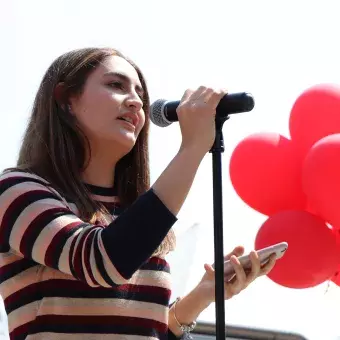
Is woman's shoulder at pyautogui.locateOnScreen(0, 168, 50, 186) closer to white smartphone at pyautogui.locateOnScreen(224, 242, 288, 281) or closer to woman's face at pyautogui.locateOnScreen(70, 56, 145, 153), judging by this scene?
woman's face at pyautogui.locateOnScreen(70, 56, 145, 153)

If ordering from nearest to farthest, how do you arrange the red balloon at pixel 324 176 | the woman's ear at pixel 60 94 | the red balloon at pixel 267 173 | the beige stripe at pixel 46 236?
the beige stripe at pixel 46 236
the woman's ear at pixel 60 94
the red balloon at pixel 324 176
the red balloon at pixel 267 173

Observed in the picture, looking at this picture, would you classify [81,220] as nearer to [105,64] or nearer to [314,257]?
[105,64]

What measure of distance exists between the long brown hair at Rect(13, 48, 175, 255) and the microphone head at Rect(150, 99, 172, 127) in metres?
0.22

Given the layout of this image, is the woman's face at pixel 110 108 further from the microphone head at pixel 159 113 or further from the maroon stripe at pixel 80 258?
the maroon stripe at pixel 80 258

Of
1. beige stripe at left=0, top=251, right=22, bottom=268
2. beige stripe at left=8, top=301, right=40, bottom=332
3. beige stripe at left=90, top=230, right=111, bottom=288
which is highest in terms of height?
beige stripe at left=90, top=230, right=111, bottom=288

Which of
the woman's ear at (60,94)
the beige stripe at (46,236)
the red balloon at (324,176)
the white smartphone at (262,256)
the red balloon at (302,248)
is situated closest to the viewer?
the beige stripe at (46,236)

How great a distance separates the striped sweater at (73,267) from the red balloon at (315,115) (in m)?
1.95

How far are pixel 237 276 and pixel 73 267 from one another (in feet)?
1.44

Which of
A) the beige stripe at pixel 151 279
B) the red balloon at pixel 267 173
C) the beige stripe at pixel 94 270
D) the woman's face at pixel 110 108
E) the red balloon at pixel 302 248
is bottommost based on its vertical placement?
the red balloon at pixel 302 248

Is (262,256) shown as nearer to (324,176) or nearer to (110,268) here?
(110,268)

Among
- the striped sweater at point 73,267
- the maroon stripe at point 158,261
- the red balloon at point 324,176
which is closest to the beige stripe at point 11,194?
the striped sweater at point 73,267

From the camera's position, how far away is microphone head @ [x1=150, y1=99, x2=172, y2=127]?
1.61 metres

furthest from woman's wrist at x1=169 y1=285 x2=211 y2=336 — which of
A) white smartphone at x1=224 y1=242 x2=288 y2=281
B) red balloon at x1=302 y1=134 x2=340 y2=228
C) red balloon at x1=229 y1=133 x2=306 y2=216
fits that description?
red balloon at x1=229 y1=133 x2=306 y2=216

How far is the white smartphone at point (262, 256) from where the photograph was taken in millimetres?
1754
